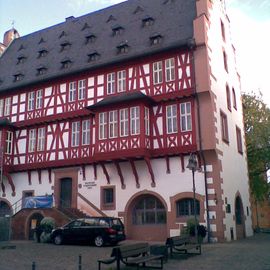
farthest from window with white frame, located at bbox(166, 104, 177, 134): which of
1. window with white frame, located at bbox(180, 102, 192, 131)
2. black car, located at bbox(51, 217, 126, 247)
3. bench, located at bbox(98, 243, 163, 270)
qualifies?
bench, located at bbox(98, 243, 163, 270)

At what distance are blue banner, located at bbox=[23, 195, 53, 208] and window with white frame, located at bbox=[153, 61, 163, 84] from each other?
10583mm

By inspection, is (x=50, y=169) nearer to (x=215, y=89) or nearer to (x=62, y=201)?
(x=62, y=201)

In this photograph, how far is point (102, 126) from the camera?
2564 centimetres

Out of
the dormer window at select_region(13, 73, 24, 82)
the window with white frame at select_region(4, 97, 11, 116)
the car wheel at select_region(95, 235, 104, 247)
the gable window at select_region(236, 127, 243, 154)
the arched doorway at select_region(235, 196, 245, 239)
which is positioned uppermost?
the dormer window at select_region(13, 73, 24, 82)

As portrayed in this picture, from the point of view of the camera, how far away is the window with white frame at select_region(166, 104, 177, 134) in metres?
24.1

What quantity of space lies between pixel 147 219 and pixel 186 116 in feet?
23.6

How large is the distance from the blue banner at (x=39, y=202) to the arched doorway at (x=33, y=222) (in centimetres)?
69

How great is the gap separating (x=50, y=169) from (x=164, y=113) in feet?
32.6

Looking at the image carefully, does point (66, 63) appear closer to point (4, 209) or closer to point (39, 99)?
point (39, 99)

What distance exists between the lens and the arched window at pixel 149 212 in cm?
2439

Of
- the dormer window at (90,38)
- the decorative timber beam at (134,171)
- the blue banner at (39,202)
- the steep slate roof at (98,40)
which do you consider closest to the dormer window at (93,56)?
the steep slate roof at (98,40)

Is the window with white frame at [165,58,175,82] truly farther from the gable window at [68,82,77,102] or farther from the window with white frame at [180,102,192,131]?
the gable window at [68,82,77,102]

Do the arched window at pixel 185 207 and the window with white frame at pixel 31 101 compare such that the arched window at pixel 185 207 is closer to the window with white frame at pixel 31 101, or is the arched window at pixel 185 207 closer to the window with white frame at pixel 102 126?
the window with white frame at pixel 102 126

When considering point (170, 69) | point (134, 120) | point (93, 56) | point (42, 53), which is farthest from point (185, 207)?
point (42, 53)
